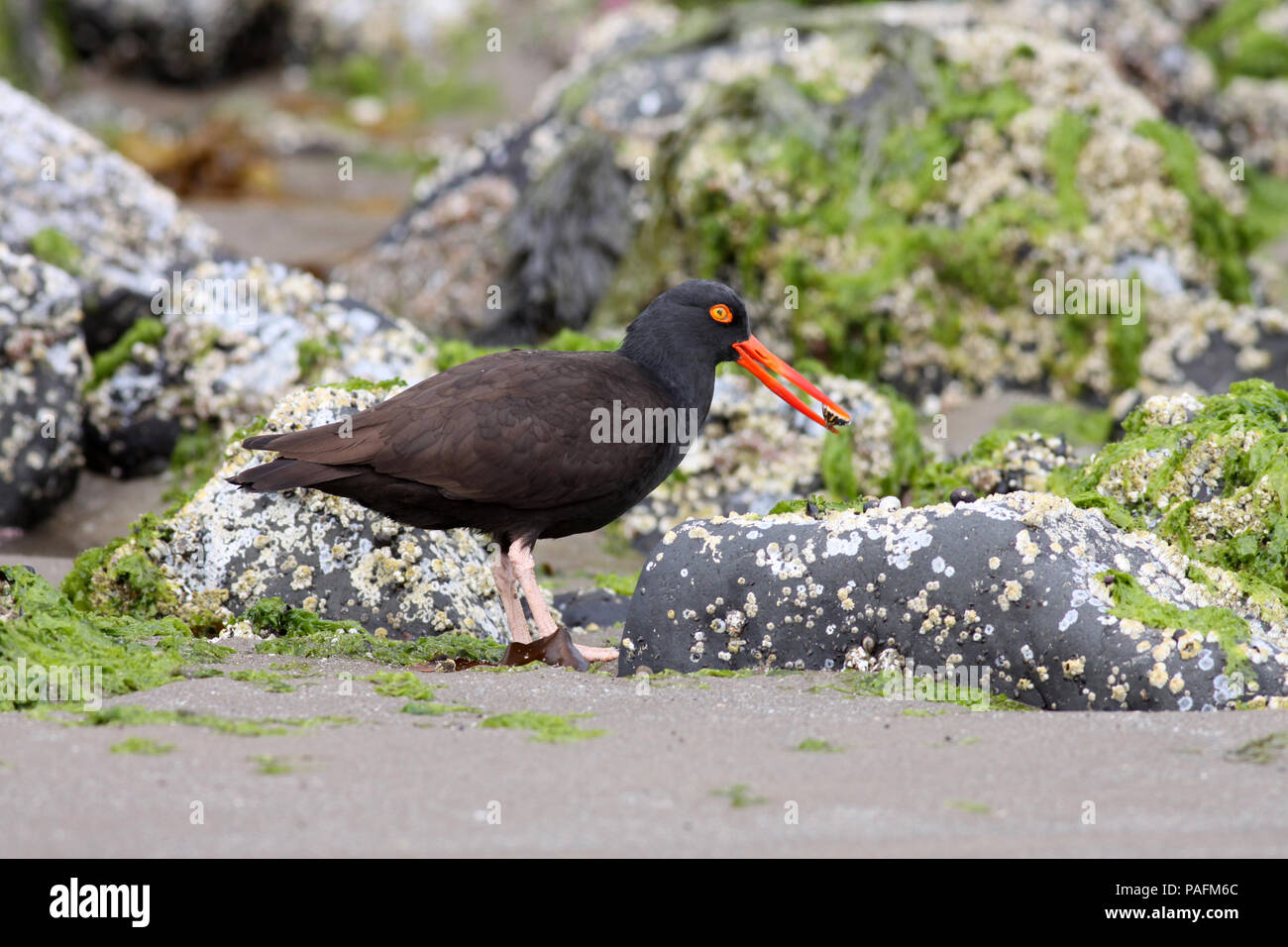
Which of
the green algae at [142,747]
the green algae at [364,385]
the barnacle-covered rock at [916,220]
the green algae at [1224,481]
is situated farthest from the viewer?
the barnacle-covered rock at [916,220]

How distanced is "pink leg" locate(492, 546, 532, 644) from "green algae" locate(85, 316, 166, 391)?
10.5 ft

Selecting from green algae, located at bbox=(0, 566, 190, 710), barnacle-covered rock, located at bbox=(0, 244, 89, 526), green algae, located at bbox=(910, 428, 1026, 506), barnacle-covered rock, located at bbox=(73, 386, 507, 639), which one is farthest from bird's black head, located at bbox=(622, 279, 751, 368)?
barnacle-covered rock, located at bbox=(0, 244, 89, 526)

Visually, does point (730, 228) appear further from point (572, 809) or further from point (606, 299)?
point (572, 809)

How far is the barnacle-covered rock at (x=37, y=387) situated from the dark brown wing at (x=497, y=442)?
2507 mm

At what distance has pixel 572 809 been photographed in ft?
10.4

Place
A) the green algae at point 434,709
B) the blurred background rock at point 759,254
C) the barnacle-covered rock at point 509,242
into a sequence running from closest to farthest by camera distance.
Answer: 1. the green algae at point 434,709
2. the blurred background rock at point 759,254
3. the barnacle-covered rock at point 509,242

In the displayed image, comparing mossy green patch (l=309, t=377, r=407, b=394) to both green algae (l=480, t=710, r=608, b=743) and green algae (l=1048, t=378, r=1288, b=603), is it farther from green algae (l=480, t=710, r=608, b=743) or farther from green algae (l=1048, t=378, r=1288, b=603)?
green algae (l=1048, t=378, r=1288, b=603)

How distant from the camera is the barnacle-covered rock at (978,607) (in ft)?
13.3

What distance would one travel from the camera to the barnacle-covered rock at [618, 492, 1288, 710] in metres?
4.04

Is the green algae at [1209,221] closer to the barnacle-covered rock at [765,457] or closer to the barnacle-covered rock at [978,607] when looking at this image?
the barnacle-covered rock at [765,457]

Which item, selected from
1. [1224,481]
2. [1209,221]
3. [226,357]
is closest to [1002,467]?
[1224,481]

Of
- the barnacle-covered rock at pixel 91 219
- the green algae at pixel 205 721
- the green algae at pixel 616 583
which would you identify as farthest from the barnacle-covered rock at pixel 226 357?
the green algae at pixel 205 721

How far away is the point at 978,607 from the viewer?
4262 mm

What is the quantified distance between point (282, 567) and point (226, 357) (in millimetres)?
2513
